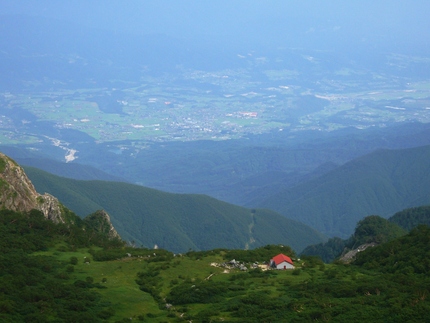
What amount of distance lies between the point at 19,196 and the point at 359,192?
131046 mm

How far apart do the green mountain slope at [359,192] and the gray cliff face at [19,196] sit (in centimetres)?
10866

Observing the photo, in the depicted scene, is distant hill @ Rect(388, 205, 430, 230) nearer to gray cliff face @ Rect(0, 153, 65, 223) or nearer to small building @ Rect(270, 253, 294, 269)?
small building @ Rect(270, 253, 294, 269)

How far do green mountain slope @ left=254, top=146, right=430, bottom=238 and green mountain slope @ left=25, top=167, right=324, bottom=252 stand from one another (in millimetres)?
26443

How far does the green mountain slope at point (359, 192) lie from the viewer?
169 m

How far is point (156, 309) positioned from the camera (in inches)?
1345

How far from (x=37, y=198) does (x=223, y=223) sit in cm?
7382

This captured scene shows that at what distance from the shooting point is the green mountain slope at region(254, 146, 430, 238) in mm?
168875

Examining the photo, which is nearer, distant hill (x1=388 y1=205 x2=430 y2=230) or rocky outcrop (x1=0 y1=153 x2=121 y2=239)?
rocky outcrop (x1=0 y1=153 x2=121 y2=239)

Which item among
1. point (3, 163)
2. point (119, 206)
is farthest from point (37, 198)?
point (119, 206)

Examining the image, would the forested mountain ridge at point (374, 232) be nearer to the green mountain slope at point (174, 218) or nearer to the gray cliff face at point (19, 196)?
the gray cliff face at point (19, 196)

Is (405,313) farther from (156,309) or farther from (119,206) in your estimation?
(119,206)

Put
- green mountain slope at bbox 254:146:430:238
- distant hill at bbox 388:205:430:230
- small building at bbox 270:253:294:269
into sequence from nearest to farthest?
small building at bbox 270:253:294:269, distant hill at bbox 388:205:430:230, green mountain slope at bbox 254:146:430:238

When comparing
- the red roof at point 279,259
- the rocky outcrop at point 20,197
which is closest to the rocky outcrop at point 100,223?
the rocky outcrop at point 20,197

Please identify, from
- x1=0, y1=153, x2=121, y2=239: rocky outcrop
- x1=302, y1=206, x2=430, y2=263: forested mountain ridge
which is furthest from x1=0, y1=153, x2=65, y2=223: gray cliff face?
x1=302, y1=206, x2=430, y2=263: forested mountain ridge
